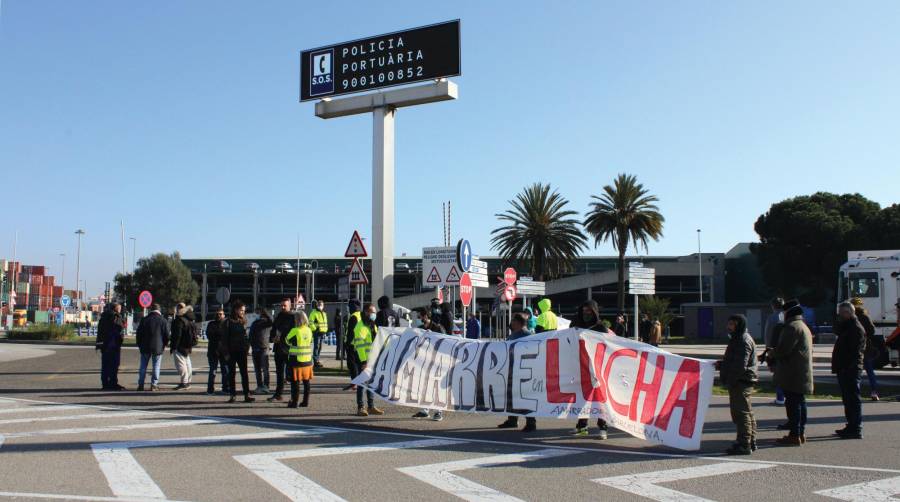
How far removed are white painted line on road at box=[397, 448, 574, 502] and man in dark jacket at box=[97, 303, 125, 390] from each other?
1088 centimetres

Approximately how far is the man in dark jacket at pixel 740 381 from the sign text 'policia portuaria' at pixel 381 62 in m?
15.3

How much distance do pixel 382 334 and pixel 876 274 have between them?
2024cm

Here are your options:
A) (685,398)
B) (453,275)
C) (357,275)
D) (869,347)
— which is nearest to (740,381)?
(685,398)

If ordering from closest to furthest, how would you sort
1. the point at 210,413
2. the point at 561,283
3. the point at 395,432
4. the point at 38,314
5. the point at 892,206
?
the point at 395,432
the point at 210,413
the point at 892,206
the point at 561,283
the point at 38,314

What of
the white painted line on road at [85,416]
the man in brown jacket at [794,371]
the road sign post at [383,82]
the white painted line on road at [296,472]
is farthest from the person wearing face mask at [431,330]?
the road sign post at [383,82]

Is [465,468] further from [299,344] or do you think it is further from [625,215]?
[625,215]

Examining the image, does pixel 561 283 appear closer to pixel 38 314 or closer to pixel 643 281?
pixel 643 281

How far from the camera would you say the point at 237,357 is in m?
14.7

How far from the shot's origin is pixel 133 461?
27.5 ft

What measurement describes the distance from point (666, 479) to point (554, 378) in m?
3.19

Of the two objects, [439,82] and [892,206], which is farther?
[892,206]

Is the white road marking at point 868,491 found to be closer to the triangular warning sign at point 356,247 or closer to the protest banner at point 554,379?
the protest banner at point 554,379

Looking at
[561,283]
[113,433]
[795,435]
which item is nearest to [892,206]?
[561,283]

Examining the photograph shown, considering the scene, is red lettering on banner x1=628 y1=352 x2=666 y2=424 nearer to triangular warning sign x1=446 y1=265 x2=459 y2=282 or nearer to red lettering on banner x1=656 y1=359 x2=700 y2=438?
red lettering on banner x1=656 y1=359 x2=700 y2=438
